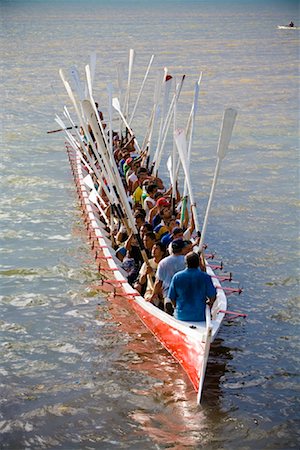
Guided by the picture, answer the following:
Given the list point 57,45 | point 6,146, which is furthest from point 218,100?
point 57,45

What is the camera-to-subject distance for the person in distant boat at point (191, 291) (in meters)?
9.52

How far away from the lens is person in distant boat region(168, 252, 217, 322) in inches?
375

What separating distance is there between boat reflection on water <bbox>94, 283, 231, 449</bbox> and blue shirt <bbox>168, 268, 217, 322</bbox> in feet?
2.91

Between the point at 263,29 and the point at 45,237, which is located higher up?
the point at 45,237

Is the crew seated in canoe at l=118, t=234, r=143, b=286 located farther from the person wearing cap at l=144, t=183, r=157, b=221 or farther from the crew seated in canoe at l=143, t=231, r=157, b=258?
the person wearing cap at l=144, t=183, r=157, b=221

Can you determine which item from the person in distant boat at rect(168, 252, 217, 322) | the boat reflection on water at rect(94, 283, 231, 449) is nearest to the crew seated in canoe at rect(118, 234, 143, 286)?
the boat reflection on water at rect(94, 283, 231, 449)

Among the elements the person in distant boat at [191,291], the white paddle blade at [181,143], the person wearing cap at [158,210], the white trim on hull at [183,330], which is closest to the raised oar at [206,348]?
the white trim on hull at [183,330]

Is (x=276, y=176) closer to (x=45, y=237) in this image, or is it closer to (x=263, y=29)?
(x=45, y=237)

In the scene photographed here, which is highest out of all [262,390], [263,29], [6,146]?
[262,390]

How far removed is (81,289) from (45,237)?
3160 mm

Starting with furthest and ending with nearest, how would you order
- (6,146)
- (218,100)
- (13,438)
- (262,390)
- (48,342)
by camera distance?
(218,100)
(6,146)
(48,342)
(262,390)
(13,438)

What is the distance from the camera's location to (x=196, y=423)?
9.12 metres

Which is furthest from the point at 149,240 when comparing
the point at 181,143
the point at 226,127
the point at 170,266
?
the point at 226,127

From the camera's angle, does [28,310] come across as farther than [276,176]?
No
